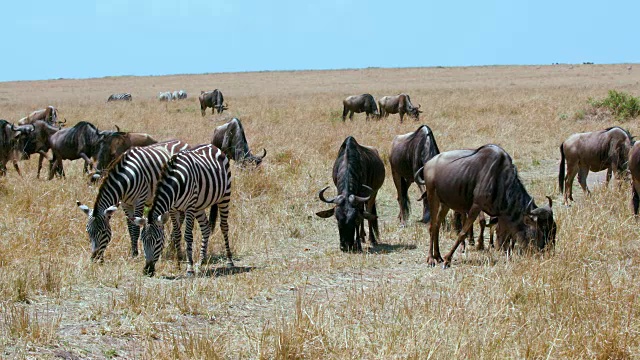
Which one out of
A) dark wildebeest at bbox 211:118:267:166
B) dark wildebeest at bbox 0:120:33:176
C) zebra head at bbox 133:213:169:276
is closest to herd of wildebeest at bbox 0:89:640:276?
zebra head at bbox 133:213:169:276

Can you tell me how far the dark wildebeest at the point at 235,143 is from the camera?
12.4 m

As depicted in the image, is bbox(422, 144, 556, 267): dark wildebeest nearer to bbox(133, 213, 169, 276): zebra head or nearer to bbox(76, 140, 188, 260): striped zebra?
bbox(133, 213, 169, 276): zebra head

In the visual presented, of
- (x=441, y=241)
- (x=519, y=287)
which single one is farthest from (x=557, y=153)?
(x=519, y=287)

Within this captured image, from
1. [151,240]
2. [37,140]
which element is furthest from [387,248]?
[37,140]

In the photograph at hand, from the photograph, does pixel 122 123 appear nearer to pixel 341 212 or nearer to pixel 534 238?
pixel 341 212

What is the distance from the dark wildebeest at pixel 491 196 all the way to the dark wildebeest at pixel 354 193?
3.35ft

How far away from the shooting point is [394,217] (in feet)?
33.2

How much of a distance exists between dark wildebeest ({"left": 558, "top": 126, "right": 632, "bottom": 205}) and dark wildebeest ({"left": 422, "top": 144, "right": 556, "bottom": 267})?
3956mm

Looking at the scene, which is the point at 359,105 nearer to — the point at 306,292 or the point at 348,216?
the point at 348,216

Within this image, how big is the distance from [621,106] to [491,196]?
15.1m

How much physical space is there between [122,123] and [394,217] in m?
13.7

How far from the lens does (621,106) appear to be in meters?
19.8

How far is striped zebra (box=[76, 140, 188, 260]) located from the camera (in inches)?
270

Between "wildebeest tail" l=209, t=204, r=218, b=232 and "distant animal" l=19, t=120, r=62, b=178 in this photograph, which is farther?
"distant animal" l=19, t=120, r=62, b=178
